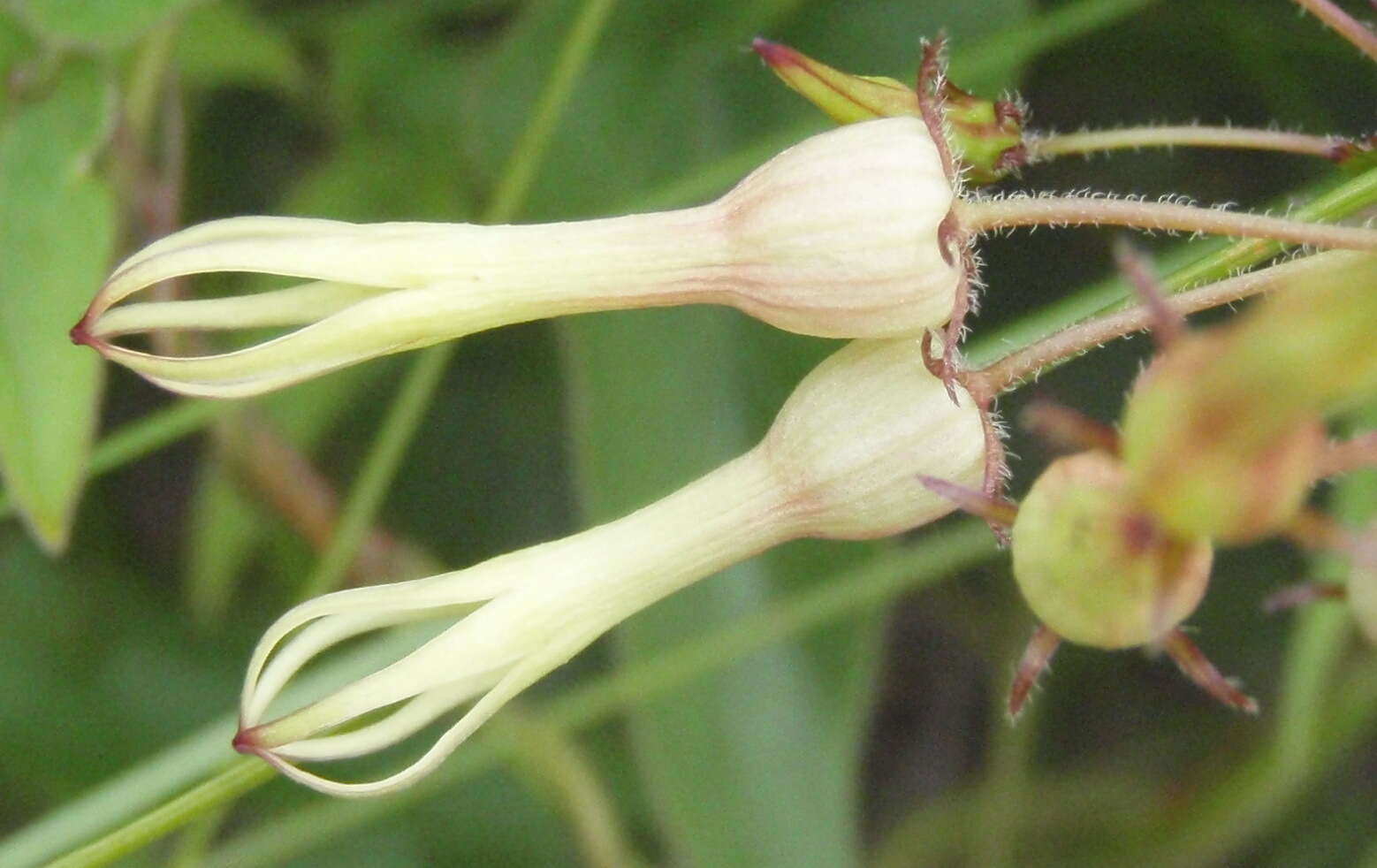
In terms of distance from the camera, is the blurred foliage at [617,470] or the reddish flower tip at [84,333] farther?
the blurred foliage at [617,470]

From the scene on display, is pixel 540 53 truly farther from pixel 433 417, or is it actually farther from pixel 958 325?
pixel 958 325

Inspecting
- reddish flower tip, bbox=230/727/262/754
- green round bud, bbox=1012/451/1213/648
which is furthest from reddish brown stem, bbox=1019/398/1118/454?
reddish flower tip, bbox=230/727/262/754

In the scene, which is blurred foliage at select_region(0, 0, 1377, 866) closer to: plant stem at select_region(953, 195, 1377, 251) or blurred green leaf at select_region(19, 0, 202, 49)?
blurred green leaf at select_region(19, 0, 202, 49)

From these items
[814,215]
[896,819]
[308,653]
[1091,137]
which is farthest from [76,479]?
[896,819]

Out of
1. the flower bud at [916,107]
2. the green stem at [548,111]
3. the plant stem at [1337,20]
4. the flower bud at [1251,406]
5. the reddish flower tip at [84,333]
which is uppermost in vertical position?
the green stem at [548,111]

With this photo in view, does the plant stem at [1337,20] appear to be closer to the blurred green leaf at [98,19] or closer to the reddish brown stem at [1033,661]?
the reddish brown stem at [1033,661]

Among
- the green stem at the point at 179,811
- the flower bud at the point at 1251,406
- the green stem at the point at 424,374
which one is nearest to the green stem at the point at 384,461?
the green stem at the point at 424,374

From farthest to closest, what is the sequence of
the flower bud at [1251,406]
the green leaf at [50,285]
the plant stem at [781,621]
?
the plant stem at [781,621]
the green leaf at [50,285]
the flower bud at [1251,406]
